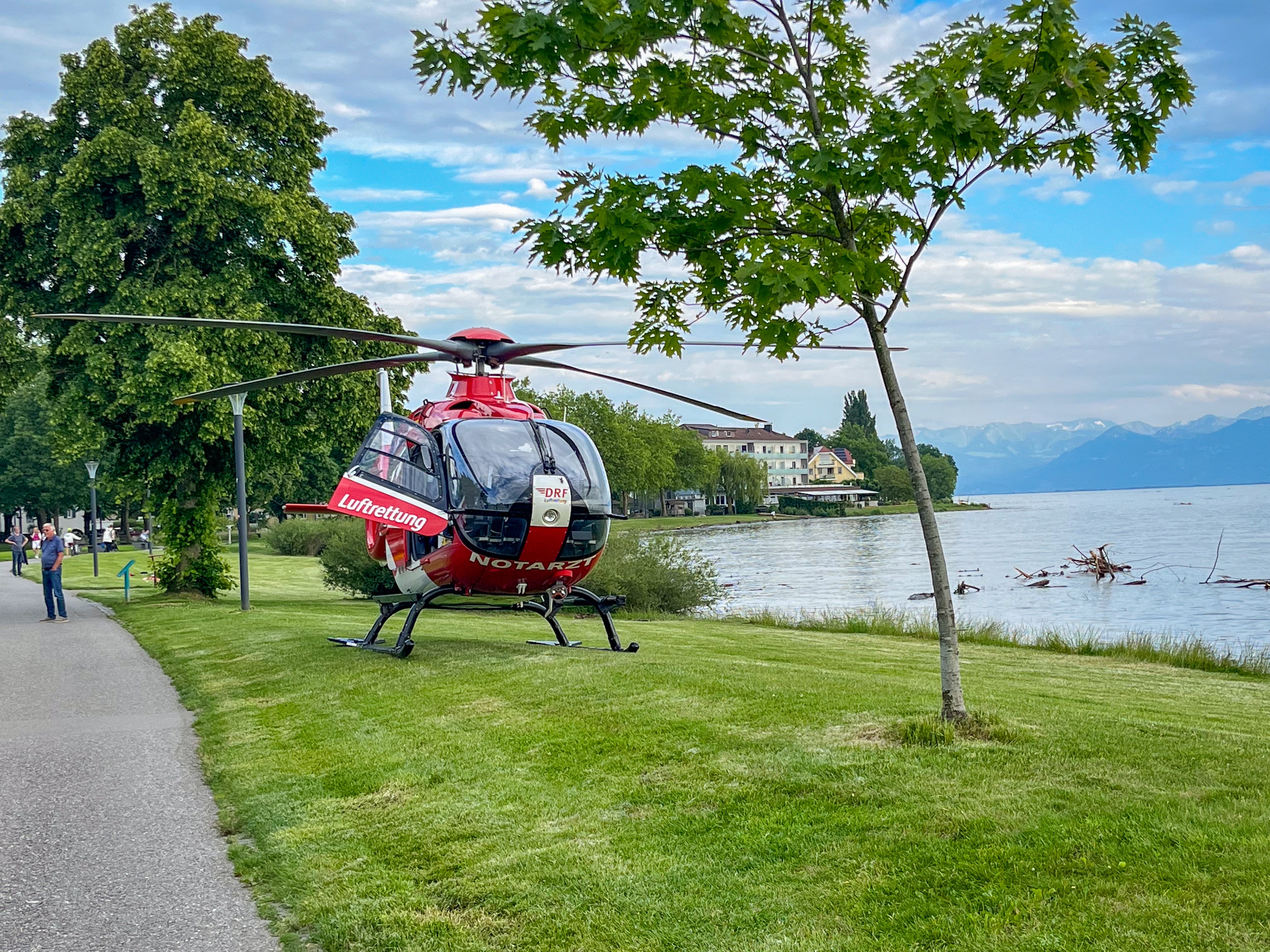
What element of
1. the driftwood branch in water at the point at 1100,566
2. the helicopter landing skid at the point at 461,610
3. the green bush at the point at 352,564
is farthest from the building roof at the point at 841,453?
the helicopter landing skid at the point at 461,610

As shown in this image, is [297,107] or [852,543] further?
[852,543]

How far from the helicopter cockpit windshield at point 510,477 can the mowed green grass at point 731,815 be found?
5.20 feet

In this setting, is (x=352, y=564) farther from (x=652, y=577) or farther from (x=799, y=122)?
(x=799, y=122)

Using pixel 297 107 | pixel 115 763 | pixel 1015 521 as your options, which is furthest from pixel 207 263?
pixel 1015 521

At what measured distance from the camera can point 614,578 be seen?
92.2 ft

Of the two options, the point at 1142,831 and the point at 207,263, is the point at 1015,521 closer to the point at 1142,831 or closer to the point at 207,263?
the point at 207,263

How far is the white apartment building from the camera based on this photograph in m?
185

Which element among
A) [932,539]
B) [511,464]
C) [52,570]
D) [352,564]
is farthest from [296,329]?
[352,564]

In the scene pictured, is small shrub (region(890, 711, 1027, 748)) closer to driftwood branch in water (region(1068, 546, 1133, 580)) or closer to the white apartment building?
driftwood branch in water (region(1068, 546, 1133, 580))

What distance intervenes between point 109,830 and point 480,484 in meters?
5.68

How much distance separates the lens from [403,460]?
1283 centimetres

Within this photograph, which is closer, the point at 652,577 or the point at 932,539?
the point at 932,539

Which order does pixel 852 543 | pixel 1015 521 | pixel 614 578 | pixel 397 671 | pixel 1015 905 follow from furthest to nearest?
pixel 1015 521, pixel 852 543, pixel 614 578, pixel 397 671, pixel 1015 905

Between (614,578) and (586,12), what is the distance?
874 inches
